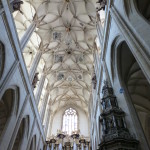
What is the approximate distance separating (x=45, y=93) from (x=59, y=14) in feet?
30.0

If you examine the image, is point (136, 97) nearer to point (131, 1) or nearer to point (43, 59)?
point (131, 1)

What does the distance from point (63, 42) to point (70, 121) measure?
427 inches

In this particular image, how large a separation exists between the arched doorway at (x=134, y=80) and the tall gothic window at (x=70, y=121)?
33.4ft

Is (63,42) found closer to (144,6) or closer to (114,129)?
(144,6)

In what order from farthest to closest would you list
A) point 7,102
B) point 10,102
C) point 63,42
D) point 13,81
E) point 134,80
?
point 63,42
point 134,80
point 7,102
point 10,102
point 13,81

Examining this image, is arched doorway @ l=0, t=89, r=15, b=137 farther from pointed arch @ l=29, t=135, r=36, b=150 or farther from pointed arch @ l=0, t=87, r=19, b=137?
pointed arch @ l=29, t=135, r=36, b=150

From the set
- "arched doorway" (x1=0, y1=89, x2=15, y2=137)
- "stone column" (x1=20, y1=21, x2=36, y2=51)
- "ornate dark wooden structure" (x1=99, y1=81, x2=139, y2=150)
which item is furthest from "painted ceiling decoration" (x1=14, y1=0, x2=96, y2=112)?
"ornate dark wooden structure" (x1=99, y1=81, x2=139, y2=150)

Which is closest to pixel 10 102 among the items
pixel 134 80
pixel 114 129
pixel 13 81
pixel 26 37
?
pixel 13 81

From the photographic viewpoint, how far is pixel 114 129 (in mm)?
6703

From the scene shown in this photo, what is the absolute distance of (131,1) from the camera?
699 centimetres

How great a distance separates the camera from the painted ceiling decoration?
1595 cm

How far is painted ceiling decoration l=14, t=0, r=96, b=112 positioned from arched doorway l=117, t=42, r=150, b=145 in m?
6.86

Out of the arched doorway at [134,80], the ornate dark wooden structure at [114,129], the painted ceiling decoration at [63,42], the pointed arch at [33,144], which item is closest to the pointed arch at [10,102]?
the pointed arch at [33,144]

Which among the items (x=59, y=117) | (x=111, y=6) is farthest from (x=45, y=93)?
(x=111, y=6)
